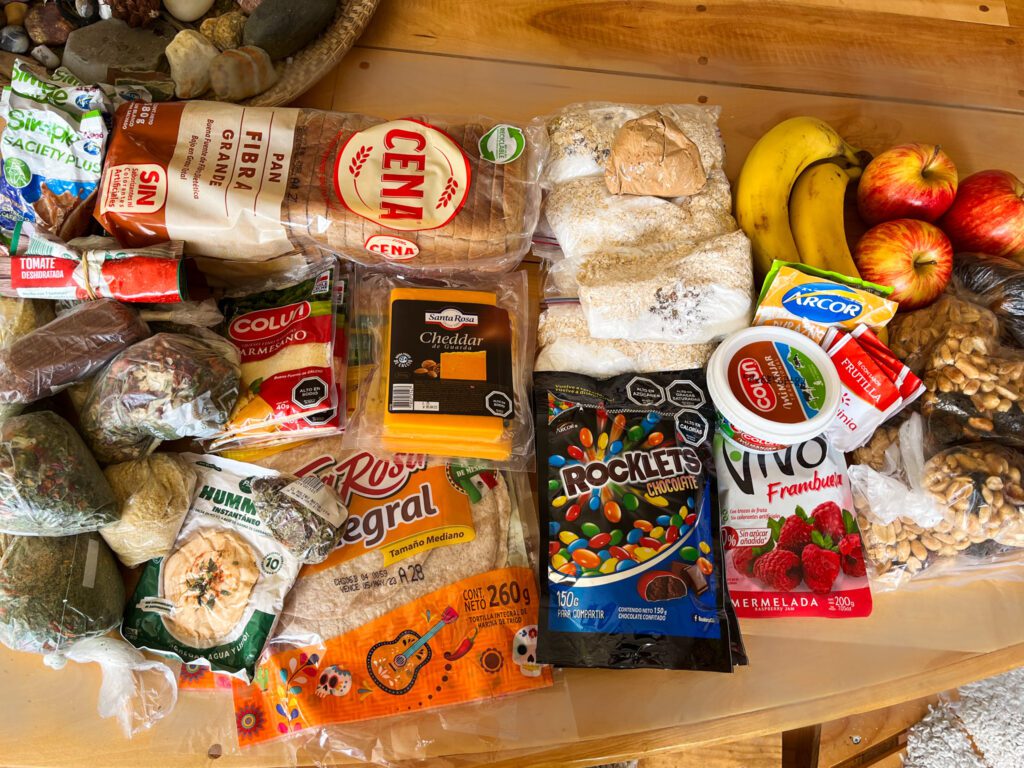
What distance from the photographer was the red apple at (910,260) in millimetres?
1028

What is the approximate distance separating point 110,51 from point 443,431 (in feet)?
2.77

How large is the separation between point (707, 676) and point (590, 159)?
2.55 feet

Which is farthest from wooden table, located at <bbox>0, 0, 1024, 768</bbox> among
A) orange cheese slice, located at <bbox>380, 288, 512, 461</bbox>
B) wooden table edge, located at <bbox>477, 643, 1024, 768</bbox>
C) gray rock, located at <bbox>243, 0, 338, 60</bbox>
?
orange cheese slice, located at <bbox>380, 288, 512, 461</bbox>

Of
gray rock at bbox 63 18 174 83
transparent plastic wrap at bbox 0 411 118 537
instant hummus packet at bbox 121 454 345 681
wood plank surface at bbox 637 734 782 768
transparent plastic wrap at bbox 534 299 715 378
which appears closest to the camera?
transparent plastic wrap at bbox 0 411 118 537

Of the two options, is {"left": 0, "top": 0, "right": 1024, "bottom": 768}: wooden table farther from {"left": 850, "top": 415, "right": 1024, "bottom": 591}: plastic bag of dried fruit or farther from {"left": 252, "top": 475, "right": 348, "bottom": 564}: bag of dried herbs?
{"left": 252, "top": 475, "right": 348, "bottom": 564}: bag of dried herbs

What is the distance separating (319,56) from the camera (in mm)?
1176

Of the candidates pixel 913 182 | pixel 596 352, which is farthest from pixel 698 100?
pixel 596 352

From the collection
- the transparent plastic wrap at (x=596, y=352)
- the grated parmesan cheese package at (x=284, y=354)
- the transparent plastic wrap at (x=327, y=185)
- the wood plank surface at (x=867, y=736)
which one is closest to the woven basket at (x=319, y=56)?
the transparent plastic wrap at (x=327, y=185)

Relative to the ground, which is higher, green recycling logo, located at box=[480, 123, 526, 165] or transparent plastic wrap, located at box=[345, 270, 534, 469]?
green recycling logo, located at box=[480, 123, 526, 165]

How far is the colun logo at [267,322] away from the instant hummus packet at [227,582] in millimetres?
222

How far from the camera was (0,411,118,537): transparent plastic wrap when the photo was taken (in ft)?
2.51

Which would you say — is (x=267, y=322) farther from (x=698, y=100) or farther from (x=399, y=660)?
(x=698, y=100)

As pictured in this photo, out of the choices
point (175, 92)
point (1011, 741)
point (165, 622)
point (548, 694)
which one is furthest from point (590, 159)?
point (1011, 741)

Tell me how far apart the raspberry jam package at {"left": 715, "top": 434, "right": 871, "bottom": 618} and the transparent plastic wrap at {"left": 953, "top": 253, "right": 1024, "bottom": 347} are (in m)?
0.32
